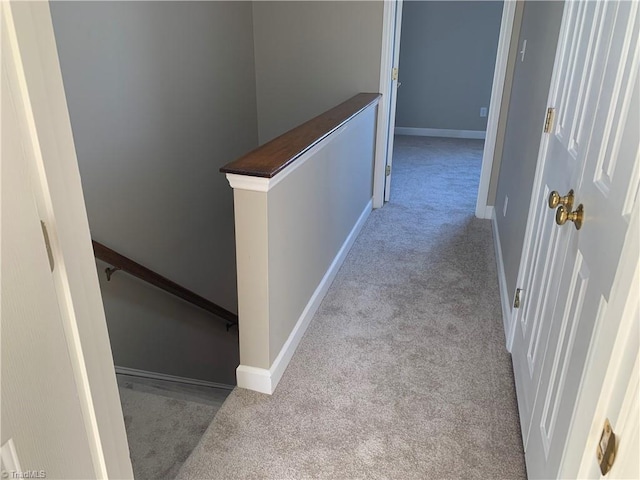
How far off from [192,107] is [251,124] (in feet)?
2.74

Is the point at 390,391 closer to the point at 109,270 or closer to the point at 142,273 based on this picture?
the point at 142,273

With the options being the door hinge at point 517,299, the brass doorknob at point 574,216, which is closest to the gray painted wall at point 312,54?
the door hinge at point 517,299

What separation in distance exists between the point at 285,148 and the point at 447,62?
5165 millimetres

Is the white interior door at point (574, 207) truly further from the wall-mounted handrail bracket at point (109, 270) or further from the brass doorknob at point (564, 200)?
the wall-mounted handrail bracket at point (109, 270)

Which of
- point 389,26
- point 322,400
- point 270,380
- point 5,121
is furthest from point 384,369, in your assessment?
point 389,26

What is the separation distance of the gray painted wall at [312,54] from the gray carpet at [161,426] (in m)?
2.35

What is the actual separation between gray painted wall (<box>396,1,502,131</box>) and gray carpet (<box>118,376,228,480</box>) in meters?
5.28

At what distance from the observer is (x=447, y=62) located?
6438 millimetres

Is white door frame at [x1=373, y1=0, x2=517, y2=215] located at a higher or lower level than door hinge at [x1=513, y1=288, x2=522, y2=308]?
higher

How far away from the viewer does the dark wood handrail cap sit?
1719 mm

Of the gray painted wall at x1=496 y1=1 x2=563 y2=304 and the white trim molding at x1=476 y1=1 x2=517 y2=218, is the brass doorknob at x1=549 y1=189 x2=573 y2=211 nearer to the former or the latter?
the gray painted wall at x1=496 y1=1 x2=563 y2=304

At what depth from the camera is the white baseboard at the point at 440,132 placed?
671cm

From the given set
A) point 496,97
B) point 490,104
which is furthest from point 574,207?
point 490,104

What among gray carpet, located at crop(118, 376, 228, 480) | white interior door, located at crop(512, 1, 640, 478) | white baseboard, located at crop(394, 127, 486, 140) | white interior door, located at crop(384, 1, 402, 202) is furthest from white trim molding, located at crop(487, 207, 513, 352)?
white baseboard, located at crop(394, 127, 486, 140)
